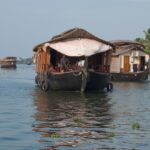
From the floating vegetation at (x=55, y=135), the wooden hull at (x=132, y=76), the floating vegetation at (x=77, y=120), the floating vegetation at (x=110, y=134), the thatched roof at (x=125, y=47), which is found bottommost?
the floating vegetation at (x=110, y=134)

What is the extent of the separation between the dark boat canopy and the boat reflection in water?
10.9 ft

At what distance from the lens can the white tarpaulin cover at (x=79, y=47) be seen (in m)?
28.3

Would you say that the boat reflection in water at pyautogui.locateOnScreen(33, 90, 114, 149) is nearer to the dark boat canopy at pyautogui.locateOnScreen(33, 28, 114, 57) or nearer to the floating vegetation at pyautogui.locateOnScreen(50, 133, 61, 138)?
the floating vegetation at pyautogui.locateOnScreen(50, 133, 61, 138)

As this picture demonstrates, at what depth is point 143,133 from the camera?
13828mm

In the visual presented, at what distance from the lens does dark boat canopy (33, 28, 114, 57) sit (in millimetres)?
28484

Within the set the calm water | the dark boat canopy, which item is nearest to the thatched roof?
the dark boat canopy

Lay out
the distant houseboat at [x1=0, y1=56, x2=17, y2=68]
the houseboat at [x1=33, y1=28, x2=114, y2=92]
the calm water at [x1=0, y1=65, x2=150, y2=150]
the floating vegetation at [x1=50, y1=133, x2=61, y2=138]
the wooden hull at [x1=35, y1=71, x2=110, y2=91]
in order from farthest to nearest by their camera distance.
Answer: the distant houseboat at [x1=0, y1=56, x2=17, y2=68]
the houseboat at [x1=33, y1=28, x2=114, y2=92]
the wooden hull at [x1=35, y1=71, x2=110, y2=91]
the floating vegetation at [x1=50, y1=133, x2=61, y2=138]
the calm water at [x1=0, y1=65, x2=150, y2=150]

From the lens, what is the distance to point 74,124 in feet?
50.9

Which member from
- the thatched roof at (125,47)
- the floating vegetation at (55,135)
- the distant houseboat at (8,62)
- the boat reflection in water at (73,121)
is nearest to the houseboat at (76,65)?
the boat reflection in water at (73,121)

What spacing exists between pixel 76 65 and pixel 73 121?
43.6ft

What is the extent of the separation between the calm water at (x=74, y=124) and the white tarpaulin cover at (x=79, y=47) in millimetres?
4477

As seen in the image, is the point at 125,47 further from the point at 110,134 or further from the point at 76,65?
the point at 110,134

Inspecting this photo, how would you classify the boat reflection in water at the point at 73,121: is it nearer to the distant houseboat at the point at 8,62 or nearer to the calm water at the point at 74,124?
the calm water at the point at 74,124

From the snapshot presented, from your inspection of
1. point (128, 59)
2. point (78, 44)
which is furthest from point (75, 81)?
point (128, 59)
